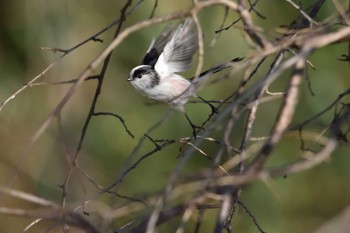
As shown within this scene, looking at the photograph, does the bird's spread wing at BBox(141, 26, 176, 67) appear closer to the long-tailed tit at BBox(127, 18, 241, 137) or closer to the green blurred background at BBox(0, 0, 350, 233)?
the long-tailed tit at BBox(127, 18, 241, 137)

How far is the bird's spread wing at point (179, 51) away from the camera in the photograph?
2388 millimetres

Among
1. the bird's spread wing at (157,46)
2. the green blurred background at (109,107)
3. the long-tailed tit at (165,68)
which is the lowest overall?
the long-tailed tit at (165,68)

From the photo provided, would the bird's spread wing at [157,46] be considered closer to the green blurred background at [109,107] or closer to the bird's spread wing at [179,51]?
the bird's spread wing at [179,51]

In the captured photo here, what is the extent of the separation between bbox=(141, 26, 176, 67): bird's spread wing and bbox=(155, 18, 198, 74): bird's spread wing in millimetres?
19

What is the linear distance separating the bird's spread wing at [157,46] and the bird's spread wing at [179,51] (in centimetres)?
2

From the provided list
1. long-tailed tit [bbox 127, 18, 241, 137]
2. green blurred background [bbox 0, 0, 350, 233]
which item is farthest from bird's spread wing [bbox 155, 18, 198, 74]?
green blurred background [bbox 0, 0, 350, 233]

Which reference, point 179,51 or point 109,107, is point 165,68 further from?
point 109,107

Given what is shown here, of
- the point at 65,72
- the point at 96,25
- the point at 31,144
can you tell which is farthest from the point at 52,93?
the point at 31,144

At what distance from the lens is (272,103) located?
4691 mm

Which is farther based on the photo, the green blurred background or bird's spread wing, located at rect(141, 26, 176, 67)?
the green blurred background

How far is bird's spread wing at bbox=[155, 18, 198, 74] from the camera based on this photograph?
239 centimetres

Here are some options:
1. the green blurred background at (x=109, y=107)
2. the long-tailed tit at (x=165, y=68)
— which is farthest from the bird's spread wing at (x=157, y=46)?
the green blurred background at (x=109, y=107)

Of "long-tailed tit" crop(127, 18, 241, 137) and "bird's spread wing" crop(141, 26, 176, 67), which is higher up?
"bird's spread wing" crop(141, 26, 176, 67)

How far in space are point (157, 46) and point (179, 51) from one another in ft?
0.28
